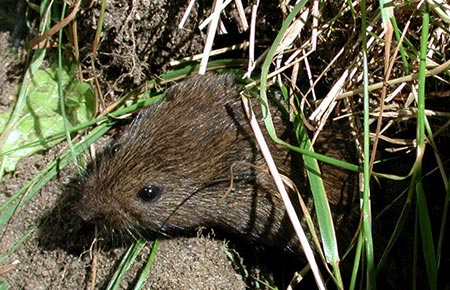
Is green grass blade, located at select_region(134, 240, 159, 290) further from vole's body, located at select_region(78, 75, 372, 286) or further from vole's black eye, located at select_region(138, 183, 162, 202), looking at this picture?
vole's black eye, located at select_region(138, 183, 162, 202)

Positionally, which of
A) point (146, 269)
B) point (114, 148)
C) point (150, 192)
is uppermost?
point (114, 148)

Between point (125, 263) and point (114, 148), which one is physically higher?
point (114, 148)

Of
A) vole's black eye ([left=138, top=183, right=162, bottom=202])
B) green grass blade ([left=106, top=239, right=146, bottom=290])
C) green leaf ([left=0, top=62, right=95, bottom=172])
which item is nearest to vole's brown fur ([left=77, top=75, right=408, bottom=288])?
vole's black eye ([left=138, top=183, right=162, bottom=202])

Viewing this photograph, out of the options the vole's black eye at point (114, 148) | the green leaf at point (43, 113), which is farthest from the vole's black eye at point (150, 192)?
the green leaf at point (43, 113)

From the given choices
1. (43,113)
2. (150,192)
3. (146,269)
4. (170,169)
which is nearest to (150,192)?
(150,192)

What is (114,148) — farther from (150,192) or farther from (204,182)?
(204,182)

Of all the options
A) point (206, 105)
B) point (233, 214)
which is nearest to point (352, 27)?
point (206, 105)

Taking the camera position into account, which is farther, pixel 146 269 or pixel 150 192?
pixel 146 269

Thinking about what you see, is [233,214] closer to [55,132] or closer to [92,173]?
[92,173]
